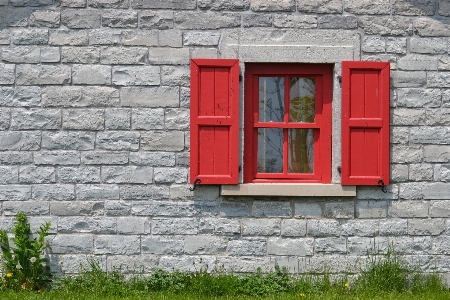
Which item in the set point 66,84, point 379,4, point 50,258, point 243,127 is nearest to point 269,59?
point 243,127

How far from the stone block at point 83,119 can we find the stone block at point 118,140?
0.35 ft

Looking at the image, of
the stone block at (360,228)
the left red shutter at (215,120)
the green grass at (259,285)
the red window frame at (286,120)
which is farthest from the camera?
the red window frame at (286,120)

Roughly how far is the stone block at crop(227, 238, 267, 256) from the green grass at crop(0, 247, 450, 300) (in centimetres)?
22

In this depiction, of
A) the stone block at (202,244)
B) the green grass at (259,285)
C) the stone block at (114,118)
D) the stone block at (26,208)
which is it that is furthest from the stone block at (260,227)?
the stone block at (26,208)

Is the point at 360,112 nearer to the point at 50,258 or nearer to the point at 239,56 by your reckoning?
the point at 239,56

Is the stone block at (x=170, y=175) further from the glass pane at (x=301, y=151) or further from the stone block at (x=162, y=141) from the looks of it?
the glass pane at (x=301, y=151)

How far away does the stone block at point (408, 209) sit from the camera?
255 inches

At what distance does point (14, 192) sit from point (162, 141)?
1.62 m

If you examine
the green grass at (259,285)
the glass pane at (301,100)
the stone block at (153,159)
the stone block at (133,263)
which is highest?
the glass pane at (301,100)

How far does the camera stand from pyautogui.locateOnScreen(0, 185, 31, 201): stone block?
252 inches

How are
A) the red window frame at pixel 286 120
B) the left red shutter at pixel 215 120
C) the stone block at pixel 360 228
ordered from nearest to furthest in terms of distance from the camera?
the left red shutter at pixel 215 120
the stone block at pixel 360 228
the red window frame at pixel 286 120

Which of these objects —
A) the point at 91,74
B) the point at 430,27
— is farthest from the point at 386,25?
the point at 91,74

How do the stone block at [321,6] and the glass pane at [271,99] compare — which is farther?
the glass pane at [271,99]

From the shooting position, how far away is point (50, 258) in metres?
6.40
